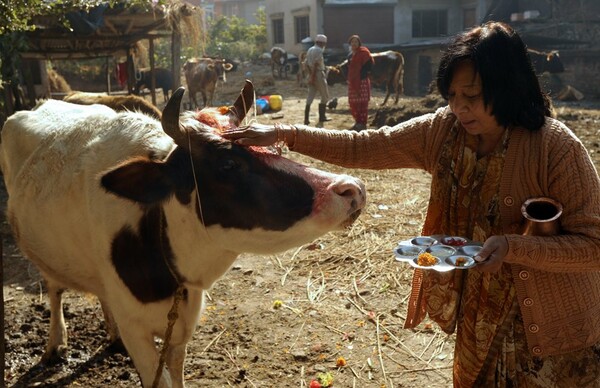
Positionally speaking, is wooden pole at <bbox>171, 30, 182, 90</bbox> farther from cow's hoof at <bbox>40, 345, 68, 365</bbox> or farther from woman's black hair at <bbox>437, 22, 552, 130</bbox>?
woman's black hair at <bbox>437, 22, 552, 130</bbox>

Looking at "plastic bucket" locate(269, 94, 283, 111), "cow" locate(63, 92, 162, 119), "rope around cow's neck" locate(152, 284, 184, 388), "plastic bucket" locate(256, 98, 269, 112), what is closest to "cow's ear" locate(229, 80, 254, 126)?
"rope around cow's neck" locate(152, 284, 184, 388)

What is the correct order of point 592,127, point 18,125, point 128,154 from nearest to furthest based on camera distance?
point 128,154
point 18,125
point 592,127

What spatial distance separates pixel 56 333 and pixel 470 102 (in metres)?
3.24

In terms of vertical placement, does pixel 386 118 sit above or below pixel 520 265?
below

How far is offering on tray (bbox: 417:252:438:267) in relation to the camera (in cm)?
198

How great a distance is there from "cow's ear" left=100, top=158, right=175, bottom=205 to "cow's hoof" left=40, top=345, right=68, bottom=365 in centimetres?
191

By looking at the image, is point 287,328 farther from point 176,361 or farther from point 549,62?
point 549,62

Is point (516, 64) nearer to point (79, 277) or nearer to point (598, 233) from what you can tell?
point (598, 233)

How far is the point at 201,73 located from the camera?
17.1m

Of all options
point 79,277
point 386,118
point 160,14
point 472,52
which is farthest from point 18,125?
point 386,118

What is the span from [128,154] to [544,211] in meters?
2.03

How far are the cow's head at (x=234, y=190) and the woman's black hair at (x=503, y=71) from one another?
0.66 metres

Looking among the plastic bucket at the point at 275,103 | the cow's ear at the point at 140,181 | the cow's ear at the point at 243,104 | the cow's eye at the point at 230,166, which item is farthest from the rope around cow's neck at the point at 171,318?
the plastic bucket at the point at 275,103

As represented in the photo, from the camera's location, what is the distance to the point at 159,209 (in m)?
2.71
